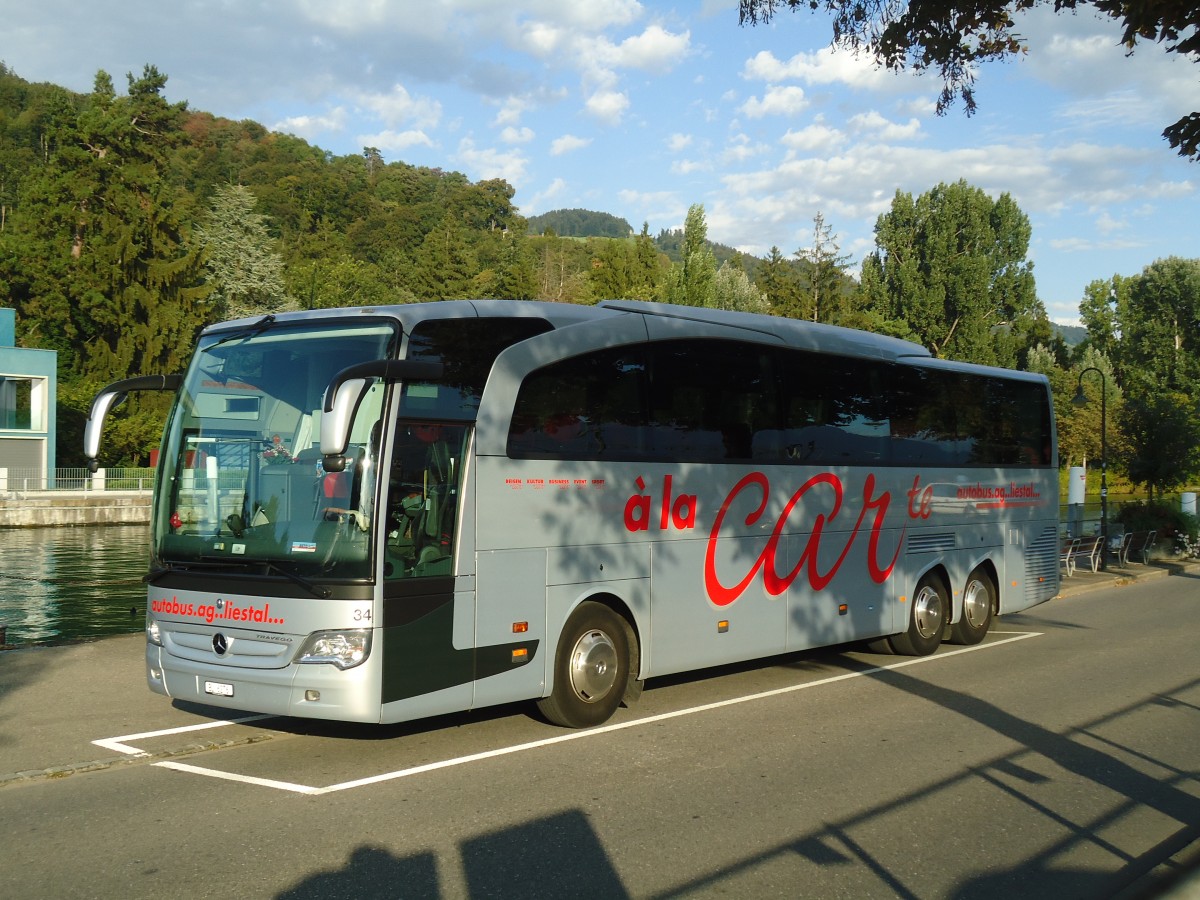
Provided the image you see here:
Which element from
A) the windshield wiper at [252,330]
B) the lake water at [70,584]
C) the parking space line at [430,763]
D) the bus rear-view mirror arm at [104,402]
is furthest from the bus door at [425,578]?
the lake water at [70,584]

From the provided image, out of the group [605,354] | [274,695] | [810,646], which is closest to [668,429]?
[605,354]

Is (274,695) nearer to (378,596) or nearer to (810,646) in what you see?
(378,596)

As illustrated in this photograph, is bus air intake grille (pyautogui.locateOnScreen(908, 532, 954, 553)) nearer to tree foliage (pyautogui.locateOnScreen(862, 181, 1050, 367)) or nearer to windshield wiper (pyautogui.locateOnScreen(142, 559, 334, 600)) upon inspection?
windshield wiper (pyautogui.locateOnScreen(142, 559, 334, 600))

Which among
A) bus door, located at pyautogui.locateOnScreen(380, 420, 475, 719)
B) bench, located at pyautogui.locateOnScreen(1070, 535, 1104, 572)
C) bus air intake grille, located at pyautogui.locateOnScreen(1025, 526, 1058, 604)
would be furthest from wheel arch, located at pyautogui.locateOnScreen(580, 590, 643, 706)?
bench, located at pyautogui.locateOnScreen(1070, 535, 1104, 572)

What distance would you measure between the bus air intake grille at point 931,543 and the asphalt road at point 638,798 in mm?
2457

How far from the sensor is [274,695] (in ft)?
26.6

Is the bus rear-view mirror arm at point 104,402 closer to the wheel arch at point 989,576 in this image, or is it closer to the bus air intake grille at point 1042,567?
the wheel arch at point 989,576

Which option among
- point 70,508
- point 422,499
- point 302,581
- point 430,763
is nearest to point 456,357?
point 422,499

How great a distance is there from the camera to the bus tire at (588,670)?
A: 945 cm

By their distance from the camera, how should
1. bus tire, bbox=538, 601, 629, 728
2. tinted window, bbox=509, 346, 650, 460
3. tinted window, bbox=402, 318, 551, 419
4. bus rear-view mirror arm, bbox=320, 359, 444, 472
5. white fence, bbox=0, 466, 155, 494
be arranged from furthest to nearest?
white fence, bbox=0, 466, 155, 494
bus tire, bbox=538, 601, 629, 728
tinted window, bbox=509, 346, 650, 460
tinted window, bbox=402, 318, 551, 419
bus rear-view mirror arm, bbox=320, 359, 444, 472

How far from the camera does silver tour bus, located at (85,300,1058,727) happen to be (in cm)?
812

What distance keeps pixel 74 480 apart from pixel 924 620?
48986 mm

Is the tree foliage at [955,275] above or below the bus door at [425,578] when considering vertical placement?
above

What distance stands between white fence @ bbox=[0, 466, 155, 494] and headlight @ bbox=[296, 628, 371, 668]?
151ft
